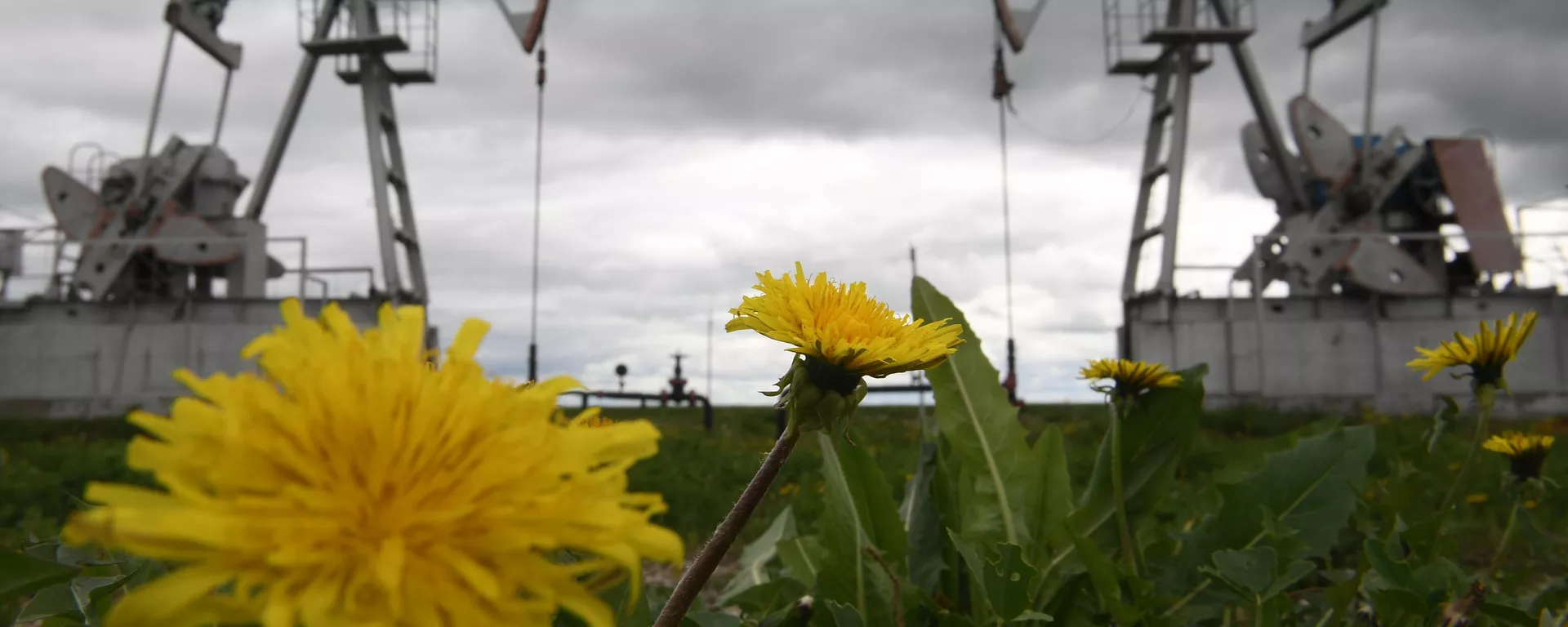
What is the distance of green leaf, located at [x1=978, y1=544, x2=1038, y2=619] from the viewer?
0.99m

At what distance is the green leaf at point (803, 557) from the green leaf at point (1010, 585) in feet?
1.53

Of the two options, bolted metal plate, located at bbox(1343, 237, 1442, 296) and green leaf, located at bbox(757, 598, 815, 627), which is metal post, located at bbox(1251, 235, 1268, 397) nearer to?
bolted metal plate, located at bbox(1343, 237, 1442, 296)

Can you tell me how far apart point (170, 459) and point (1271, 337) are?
13.4 m

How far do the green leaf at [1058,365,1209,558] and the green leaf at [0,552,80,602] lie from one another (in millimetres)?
1232

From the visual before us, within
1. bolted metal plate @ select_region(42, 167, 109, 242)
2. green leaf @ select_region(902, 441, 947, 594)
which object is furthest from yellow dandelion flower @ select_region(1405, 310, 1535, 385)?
bolted metal plate @ select_region(42, 167, 109, 242)

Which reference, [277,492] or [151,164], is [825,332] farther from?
[151,164]

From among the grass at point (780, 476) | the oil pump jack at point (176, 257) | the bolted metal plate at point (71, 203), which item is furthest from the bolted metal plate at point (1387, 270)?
the bolted metal plate at point (71, 203)

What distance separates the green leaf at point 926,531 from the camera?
1368 mm

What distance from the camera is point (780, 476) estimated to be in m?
4.14

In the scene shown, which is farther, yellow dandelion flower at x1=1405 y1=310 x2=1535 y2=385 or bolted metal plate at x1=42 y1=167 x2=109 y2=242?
bolted metal plate at x1=42 y1=167 x2=109 y2=242

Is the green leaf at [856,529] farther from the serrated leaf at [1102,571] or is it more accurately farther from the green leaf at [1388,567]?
the green leaf at [1388,567]

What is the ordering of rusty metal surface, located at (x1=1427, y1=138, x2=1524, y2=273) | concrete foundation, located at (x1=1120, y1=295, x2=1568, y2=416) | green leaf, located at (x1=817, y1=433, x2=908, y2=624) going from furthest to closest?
1. rusty metal surface, located at (x1=1427, y1=138, x2=1524, y2=273)
2. concrete foundation, located at (x1=1120, y1=295, x2=1568, y2=416)
3. green leaf, located at (x1=817, y1=433, x2=908, y2=624)

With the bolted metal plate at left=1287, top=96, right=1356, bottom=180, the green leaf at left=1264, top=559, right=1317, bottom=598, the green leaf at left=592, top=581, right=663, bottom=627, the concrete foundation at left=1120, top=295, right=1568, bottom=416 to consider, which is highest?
the bolted metal plate at left=1287, top=96, right=1356, bottom=180

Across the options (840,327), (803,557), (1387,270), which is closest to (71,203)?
(803,557)
